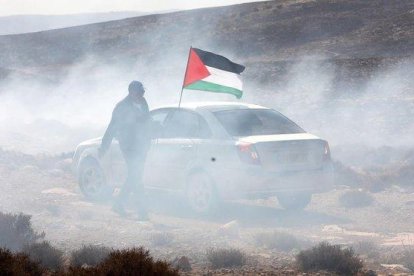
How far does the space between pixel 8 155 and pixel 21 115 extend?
19341 millimetres

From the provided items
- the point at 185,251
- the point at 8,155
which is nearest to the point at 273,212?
the point at 185,251

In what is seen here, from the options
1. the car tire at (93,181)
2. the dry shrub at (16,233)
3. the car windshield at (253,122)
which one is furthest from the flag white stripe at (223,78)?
the dry shrub at (16,233)

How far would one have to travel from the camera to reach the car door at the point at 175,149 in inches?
459

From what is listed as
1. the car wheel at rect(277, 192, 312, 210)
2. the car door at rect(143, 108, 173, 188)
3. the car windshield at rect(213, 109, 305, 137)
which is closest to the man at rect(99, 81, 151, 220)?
the car door at rect(143, 108, 173, 188)

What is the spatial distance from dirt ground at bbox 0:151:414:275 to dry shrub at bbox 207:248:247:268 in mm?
87

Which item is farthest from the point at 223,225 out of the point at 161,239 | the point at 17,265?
the point at 17,265

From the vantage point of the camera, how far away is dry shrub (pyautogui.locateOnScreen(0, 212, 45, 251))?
358 inches

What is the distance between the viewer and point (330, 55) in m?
41.6

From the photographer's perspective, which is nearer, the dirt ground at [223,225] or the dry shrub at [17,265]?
the dry shrub at [17,265]

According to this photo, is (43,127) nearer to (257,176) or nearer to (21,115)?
(21,115)

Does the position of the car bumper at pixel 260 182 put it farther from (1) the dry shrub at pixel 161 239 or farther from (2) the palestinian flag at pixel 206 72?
(2) the palestinian flag at pixel 206 72

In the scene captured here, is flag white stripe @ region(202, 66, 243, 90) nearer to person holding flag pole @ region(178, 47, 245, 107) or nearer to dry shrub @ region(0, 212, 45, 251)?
person holding flag pole @ region(178, 47, 245, 107)

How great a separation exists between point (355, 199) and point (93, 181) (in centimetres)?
444

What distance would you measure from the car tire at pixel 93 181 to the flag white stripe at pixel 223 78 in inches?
94.5
